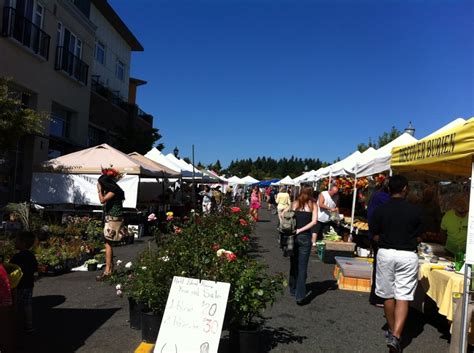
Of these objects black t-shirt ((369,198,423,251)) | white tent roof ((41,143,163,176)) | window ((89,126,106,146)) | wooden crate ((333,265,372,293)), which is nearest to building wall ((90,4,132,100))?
window ((89,126,106,146))

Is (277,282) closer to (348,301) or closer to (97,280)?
(348,301)

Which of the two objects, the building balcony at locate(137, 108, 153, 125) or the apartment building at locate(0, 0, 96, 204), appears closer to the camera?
the apartment building at locate(0, 0, 96, 204)

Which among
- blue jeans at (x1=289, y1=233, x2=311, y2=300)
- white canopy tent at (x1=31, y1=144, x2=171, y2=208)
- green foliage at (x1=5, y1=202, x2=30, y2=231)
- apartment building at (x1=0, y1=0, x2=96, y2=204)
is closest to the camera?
blue jeans at (x1=289, y1=233, x2=311, y2=300)

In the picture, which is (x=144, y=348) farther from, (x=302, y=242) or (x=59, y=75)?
(x=59, y=75)

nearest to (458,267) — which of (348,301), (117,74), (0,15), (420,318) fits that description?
(420,318)

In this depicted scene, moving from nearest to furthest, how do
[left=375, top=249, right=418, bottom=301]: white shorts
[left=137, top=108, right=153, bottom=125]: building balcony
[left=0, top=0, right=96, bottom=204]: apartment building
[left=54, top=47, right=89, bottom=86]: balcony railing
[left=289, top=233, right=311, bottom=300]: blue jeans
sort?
[left=375, top=249, right=418, bottom=301]: white shorts → [left=289, top=233, right=311, bottom=300]: blue jeans → [left=0, top=0, right=96, bottom=204]: apartment building → [left=54, top=47, right=89, bottom=86]: balcony railing → [left=137, top=108, right=153, bottom=125]: building balcony

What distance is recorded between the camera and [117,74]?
1153 inches

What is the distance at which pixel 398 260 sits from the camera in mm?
5055

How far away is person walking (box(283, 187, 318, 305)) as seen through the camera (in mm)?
6812

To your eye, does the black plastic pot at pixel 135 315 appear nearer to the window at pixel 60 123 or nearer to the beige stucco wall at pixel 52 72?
the beige stucco wall at pixel 52 72

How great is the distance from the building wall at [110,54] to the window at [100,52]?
197 mm

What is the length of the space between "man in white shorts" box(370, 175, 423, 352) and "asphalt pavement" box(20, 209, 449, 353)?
0.46 meters

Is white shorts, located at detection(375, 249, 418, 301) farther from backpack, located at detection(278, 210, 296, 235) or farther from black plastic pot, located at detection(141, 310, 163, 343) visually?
black plastic pot, located at detection(141, 310, 163, 343)

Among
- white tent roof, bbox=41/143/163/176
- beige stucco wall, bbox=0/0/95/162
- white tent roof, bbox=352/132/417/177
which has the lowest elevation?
white tent roof, bbox=41/143/163/176
